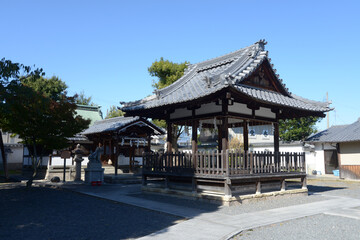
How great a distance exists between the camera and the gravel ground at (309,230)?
6984mm

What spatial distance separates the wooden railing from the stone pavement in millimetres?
1832

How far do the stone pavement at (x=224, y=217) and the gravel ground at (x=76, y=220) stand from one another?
1.55 feet

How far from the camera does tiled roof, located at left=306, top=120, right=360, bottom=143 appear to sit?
26.5 m

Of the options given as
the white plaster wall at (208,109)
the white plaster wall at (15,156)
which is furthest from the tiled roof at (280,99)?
the white plaster wall at (15,156)

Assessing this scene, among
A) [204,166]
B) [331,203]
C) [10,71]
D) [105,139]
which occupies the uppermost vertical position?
[10,71]

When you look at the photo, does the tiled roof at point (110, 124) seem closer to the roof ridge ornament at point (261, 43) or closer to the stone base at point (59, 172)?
the stone base at point (59, 172)

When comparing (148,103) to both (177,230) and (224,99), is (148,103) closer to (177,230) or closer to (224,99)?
(224,99)

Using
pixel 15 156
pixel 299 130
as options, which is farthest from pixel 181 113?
pixel 15 156

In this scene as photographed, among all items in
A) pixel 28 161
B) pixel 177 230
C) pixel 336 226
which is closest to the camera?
pixel 177 230

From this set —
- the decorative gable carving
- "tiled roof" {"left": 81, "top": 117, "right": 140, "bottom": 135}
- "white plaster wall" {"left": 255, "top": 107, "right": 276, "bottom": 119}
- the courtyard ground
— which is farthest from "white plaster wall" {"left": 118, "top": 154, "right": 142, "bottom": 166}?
the decorative gable carving

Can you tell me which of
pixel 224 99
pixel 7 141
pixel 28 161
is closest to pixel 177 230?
pixel 224 99

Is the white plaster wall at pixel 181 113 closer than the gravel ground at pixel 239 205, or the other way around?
the gravel ground at pixel 239 205

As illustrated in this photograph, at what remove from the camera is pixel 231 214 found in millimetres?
9500

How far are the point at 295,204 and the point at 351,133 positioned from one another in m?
19.6
